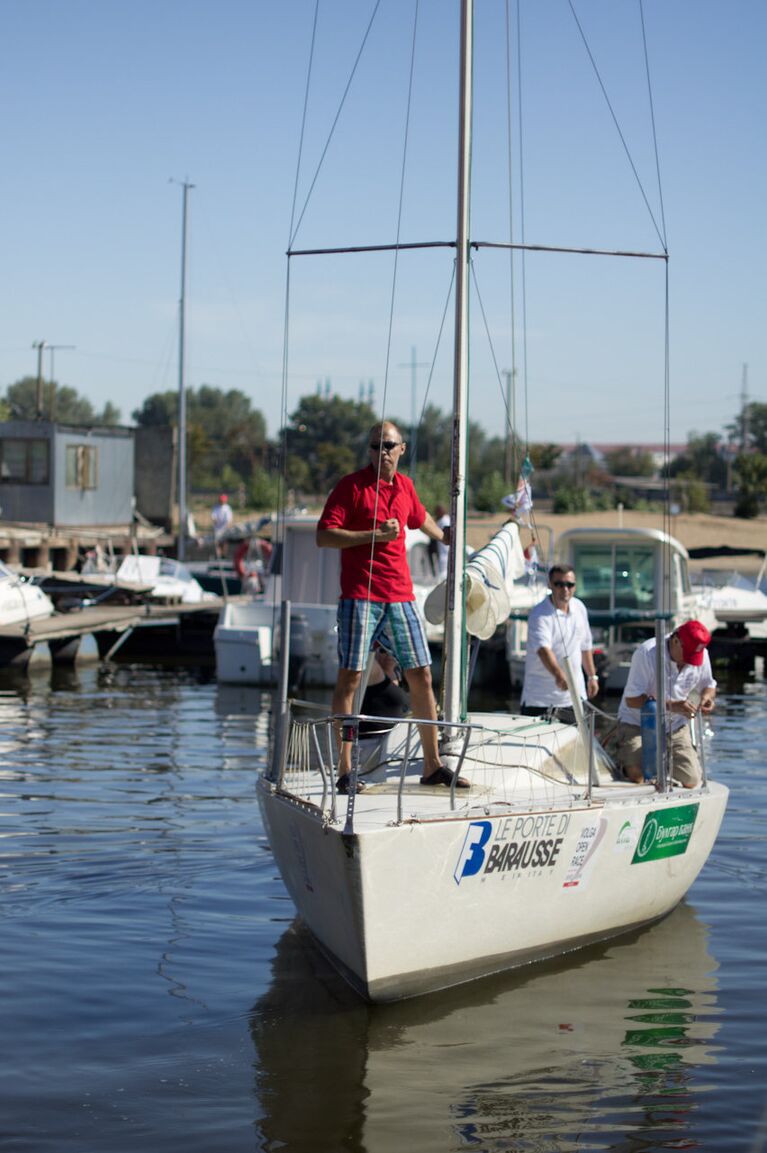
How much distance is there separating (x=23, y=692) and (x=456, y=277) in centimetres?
1433

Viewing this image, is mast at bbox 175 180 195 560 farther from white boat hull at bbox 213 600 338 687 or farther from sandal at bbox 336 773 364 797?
sandal at bbox 336 773 364 797

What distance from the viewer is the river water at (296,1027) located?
6.05 m

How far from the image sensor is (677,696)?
30.6 feet

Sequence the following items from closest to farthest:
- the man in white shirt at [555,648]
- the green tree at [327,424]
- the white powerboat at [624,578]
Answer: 1. the man in white shirt at [555,648]
2. the white powerboat at [624,578]
3. the green tree at [327,424]

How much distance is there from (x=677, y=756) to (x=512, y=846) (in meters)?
2.29

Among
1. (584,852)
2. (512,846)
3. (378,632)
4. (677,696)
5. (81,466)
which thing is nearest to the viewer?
(512,846)

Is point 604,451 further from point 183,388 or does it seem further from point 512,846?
point 512,846

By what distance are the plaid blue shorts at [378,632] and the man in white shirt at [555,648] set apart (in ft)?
7.88

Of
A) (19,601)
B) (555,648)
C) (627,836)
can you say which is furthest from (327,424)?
(627,836)

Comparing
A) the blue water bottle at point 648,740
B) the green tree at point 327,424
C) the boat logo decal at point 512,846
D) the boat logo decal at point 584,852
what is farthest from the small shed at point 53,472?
the green tree at point 327,424

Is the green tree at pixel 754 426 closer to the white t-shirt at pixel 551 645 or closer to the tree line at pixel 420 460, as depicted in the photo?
the tree line at pixel 420 460

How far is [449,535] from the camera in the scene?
795 cm

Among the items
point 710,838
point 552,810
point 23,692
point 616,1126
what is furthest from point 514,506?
point 23,692

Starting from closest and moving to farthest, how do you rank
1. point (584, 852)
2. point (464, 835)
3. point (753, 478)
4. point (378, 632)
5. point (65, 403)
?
point (464, 835)
point (584, 852)
point (378, 632)
point (753, 478)
point (65, 403)
